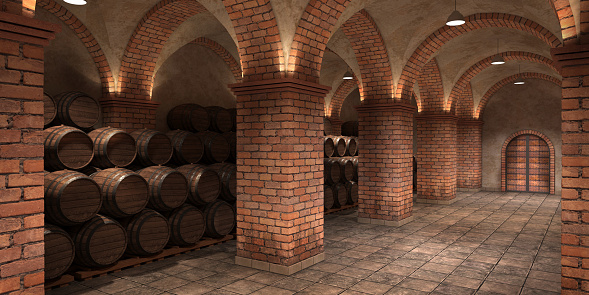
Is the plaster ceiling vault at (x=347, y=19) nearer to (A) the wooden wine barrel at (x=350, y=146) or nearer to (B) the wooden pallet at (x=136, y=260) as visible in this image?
(A) the wooden wine barrel at (x=350, y=146)

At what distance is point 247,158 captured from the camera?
6.17 metres

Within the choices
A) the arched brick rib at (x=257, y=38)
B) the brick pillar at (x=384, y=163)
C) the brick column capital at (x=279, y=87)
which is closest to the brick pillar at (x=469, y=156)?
the brick pillar at (x=384, y=163)

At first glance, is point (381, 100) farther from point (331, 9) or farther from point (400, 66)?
point (331, 9)

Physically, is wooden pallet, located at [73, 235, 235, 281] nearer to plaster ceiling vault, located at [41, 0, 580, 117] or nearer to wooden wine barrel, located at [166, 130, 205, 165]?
wooden wine barrel, located at [166, 130, 205, 165]

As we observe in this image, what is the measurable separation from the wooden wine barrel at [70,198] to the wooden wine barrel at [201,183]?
1.77 meters

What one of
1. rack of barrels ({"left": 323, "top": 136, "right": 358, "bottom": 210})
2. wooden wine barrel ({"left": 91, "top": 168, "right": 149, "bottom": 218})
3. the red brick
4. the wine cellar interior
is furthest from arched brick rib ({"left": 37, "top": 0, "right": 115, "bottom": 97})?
the red brick

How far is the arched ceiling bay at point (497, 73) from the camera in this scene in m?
15.2

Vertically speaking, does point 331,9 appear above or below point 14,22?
above

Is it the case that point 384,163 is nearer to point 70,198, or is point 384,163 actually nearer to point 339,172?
point 339,172

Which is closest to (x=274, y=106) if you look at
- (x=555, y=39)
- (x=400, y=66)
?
(x=400, y=66)

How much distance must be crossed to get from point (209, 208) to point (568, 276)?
5329 millimetres

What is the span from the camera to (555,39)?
941 centimetres

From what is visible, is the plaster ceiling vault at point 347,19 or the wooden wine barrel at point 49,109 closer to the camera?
the wooden wine barrel at point 49,109

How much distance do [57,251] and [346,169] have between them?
777cm
